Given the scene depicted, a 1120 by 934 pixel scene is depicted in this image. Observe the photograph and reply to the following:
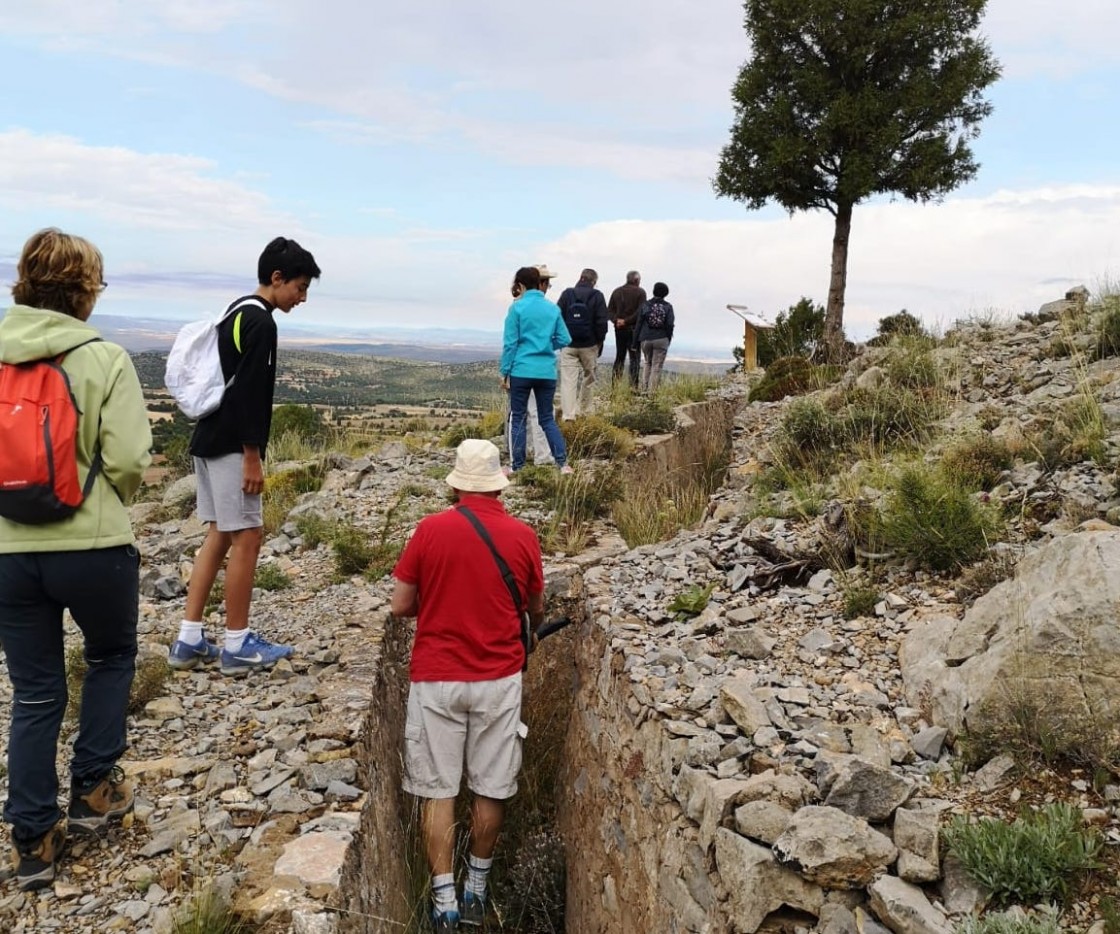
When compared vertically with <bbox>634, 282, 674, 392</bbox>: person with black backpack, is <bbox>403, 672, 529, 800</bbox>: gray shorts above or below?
below

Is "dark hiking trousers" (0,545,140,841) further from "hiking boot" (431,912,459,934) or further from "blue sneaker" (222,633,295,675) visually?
"hiking boot" (431,912,459,934)

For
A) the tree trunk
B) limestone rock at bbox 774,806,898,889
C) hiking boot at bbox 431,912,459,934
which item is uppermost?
the tree trunk

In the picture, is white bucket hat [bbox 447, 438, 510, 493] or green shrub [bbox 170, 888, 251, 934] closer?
green shrub [bbox 170, 888, 251, 934]

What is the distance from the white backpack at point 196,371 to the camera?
167 inches

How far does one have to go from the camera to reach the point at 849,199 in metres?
17.8

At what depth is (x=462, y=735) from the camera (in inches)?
178

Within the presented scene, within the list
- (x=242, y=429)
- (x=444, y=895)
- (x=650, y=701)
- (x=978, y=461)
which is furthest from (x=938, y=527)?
(x=242, y=429)

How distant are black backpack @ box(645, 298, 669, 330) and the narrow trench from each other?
7950mm

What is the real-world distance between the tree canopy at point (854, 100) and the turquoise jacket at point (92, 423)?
1501cm

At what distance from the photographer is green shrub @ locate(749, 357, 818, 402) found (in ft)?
45.2

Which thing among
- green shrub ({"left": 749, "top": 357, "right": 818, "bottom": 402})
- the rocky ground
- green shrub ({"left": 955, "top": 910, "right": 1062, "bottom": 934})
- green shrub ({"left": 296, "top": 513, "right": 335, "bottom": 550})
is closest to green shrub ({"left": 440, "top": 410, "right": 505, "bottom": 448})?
green shrub ({"left": 296, "top": 513, "right": 335, "bottom": 550})

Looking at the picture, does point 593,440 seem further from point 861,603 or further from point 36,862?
point 36,862

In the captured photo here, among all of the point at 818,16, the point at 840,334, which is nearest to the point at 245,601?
the point at 840,334

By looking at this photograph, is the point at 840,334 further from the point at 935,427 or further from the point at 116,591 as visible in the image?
the point at 116,591
